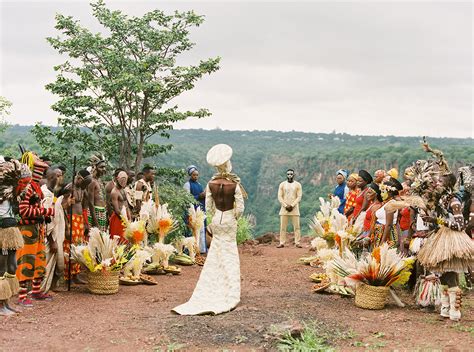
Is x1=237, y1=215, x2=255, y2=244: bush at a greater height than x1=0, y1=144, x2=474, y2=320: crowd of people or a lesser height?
lesser

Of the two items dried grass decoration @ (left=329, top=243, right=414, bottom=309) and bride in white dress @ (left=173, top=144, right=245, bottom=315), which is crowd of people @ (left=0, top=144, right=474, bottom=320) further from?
dried grass decoration @ (left=329, top=243, right=414, bottom=309)

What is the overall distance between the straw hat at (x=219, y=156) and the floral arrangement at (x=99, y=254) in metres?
1.81

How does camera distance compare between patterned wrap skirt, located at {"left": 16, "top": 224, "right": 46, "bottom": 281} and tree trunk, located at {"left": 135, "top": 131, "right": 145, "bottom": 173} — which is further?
tree trunk, located at {"left": 135, "top": 131, "right": 145, "bottom": 173}

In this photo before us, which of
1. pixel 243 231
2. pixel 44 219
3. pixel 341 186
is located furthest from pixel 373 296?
pixel 243 231

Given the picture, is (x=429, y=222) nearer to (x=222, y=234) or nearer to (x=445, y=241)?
(x=445, y=241)

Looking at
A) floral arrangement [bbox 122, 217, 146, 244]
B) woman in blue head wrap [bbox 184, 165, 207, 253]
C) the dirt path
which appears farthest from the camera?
woman in blue head wrap [bbox 184, 165, 207, 253]

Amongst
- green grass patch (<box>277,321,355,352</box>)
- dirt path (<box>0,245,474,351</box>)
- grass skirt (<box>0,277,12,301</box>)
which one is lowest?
dirt path (<box>0,245,474,351</box>)

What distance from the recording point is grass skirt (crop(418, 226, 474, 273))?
20.8 ft

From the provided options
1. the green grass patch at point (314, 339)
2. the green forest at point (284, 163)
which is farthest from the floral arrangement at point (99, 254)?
the green forest at point (284, 163)

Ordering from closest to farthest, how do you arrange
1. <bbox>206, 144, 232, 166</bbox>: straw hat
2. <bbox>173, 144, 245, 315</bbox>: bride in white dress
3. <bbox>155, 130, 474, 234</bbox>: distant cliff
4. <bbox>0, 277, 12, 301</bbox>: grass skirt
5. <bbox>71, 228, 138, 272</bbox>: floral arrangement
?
<bbox>0, 277, 12, 301</bbox>: grass skirt → <bbox>173, 144, 245, 315</bbox>: bride in white dress → <bbox>206, 144, 232, 166</bbox>: straw hat → <bbox>71, 228, 138, 272</bbox>: floral arrangement → <bbox>155, 130, 474, 234</bbox>: distant cliff

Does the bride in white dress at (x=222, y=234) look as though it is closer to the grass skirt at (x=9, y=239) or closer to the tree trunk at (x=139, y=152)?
the grass skirt at (x=9, y=239)

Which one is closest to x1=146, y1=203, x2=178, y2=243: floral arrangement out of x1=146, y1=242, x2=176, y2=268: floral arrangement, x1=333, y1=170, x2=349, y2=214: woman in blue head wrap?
x1=146, y1=242, x2=176, y2=268: floral arrangement

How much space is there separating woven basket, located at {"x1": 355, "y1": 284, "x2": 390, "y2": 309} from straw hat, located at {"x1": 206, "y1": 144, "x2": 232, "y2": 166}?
2.39 meters

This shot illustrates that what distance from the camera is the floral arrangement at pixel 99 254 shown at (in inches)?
304
